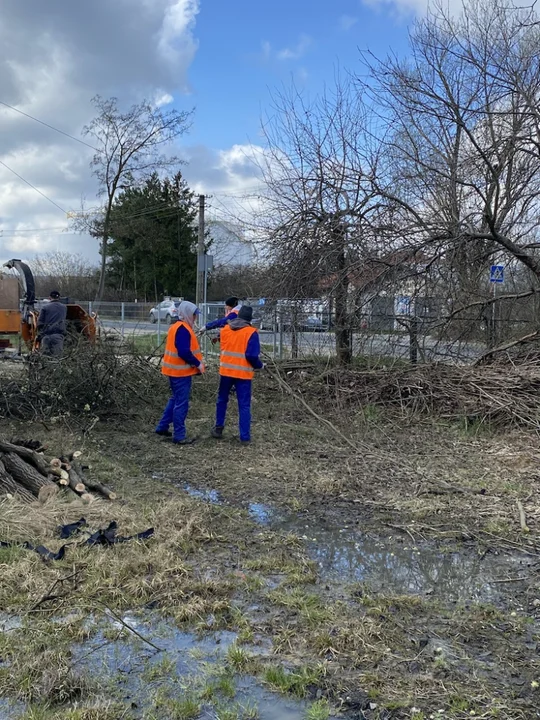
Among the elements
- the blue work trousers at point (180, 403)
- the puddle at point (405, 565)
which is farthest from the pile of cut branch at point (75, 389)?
the puddle at point (405, 565)

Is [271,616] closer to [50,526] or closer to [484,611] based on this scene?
[484,611]

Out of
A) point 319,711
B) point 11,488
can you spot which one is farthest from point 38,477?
point 319,711

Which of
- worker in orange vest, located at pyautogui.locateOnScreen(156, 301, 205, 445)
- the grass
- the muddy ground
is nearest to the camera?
the grass

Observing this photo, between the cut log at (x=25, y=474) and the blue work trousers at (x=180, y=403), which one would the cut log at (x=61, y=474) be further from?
the blue work trousers at (x=180, y=403)

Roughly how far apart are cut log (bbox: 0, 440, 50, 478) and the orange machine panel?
24.1 feet

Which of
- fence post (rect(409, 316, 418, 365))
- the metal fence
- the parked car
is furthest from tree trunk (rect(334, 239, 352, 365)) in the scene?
the parked car

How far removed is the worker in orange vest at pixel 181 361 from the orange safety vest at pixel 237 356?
32 cm

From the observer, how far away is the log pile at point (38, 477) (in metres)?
4.78

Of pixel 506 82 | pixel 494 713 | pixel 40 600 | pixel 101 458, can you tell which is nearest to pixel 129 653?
pixel 40 600

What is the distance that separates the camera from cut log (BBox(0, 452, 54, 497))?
490cm

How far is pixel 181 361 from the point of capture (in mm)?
6883

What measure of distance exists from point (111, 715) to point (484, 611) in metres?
1.98

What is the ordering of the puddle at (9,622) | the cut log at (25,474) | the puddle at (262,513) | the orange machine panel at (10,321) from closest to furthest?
the puddle at (9,622) < the puddle at (262,513) < the cut log at (25,474) < the orange machine panel at (10,321)

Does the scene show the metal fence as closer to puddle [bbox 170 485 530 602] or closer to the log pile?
the log pile
